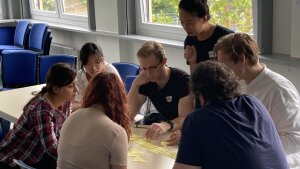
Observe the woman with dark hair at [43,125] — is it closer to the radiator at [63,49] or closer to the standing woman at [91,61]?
the standing woman at [91,61]

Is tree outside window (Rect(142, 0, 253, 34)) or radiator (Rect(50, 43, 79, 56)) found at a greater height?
tree outside window (Rect(142, 0, 253, 34))

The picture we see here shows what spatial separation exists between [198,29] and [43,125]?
1180mm

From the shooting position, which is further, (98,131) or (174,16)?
(174,16)

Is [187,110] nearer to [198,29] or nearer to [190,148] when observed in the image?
[198,29]

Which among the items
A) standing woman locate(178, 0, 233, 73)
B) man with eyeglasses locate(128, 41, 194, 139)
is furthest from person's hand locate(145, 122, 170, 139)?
standing woman locate(178, 0, 233, 73)

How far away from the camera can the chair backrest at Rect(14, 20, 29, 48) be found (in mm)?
7155

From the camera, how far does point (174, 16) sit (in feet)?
16.2

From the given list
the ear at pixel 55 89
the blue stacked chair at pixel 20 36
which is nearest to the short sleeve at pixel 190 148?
the ear at pixel 55 89

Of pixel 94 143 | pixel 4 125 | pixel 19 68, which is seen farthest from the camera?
pixel 19 68

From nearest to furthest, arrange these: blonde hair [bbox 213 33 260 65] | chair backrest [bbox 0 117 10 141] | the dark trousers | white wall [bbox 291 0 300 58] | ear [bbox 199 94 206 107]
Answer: ear [bbox 199 94 206 107]
blonde hair [bbox 213 33 260 65]
the dark trousers
chair backrest [bbox 0 117 10 141]
white wall [bbox 291 0 300 58]

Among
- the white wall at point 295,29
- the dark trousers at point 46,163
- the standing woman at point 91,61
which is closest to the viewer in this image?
the dark trousers at point 46,163

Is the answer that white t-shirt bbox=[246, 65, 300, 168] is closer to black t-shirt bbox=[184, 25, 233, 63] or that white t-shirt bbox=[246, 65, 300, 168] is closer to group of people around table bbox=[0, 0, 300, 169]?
group of people around table bbox=[0, 0, 300, 169]

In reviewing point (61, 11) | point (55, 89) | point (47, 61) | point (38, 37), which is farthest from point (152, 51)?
point (61, 11)

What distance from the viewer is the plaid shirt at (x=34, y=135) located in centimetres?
252
